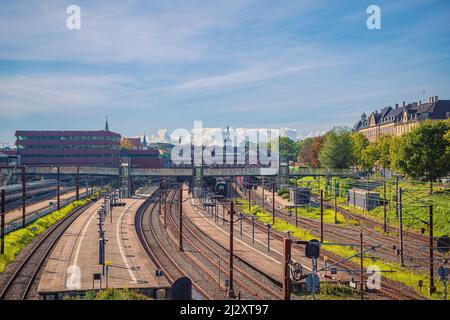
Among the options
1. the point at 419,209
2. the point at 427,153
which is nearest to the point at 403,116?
the point at 427,153

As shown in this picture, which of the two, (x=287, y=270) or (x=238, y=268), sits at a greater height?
(x=287, y=270)

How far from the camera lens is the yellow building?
86.8 metres

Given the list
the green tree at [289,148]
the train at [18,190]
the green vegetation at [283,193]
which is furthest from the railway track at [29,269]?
the green tree at [289,148]

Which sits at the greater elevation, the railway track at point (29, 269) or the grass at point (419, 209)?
the grass at point (419, 209)

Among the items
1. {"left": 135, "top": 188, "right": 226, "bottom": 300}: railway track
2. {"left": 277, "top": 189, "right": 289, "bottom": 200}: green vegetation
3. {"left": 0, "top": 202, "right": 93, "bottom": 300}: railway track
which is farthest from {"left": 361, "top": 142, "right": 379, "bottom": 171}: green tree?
{"left": 0, "top": 202, "right": 93, "bottom": 300}: railway track

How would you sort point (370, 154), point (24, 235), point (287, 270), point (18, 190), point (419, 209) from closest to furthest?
point (287, 270), point (24, 235), point (419, 209), point (18, 190), point (370, 154)

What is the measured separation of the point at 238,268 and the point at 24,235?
2067 cm

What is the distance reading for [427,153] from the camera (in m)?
47.7

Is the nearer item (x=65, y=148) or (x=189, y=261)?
(x=189, y=261)

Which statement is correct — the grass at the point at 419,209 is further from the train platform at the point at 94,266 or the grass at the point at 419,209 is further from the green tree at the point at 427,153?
the train platform at the point at 94,266

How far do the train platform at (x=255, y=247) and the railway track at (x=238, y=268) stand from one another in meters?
0.46

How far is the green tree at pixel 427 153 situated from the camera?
4712cm

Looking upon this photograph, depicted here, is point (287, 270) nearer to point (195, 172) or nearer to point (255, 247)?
point (255, 247)

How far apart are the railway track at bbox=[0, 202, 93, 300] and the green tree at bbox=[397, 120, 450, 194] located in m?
38.9
